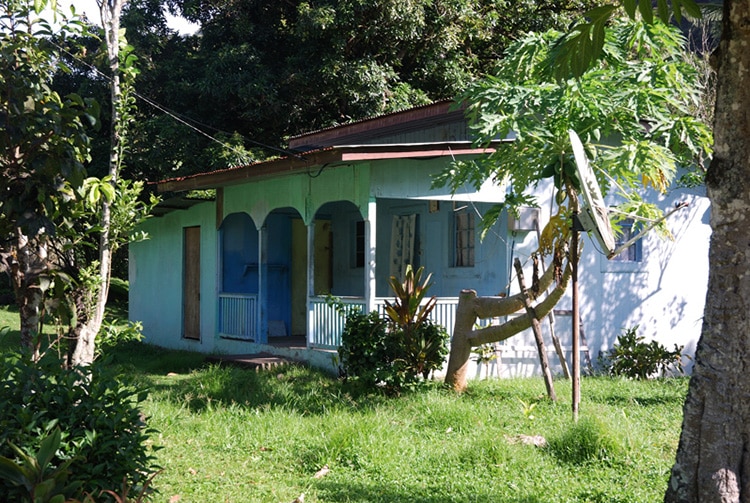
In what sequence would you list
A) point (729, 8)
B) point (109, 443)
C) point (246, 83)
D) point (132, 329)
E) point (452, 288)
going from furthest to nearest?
point (246, 83)
point (452, 288)
point (132, 329)
point (109, 443)
point (729, 8)

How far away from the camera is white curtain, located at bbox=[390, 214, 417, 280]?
43.5 feet

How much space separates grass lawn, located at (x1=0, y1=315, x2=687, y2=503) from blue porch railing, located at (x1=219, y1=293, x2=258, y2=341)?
2.96 m

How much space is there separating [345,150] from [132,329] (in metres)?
3.79

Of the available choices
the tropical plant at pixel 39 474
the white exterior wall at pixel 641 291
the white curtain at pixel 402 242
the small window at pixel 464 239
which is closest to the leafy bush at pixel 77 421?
the tropical plant at pixel 39 474

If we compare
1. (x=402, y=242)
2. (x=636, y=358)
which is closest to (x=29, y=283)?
(x=402, y=242)

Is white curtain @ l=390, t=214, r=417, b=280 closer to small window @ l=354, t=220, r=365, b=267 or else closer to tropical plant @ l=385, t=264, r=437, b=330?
small window @ l=354, t=220, r=365, b=267

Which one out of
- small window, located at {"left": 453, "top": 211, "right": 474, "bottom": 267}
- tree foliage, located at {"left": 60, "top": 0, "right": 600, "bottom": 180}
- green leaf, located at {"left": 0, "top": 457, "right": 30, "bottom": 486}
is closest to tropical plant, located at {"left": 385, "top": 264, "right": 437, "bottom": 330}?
small window, located at {"left": 453, "top": 211, "right": 474, "bottom": 267}

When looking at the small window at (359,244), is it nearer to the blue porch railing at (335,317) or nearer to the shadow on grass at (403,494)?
the blue porch railing at (335,317)

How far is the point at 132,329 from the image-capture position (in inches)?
278

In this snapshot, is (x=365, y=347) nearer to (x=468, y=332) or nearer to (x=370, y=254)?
(x=468, y=332)

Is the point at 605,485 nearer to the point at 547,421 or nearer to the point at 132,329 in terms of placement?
the point at 547,421

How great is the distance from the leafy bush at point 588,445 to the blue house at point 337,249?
→ 3570mm

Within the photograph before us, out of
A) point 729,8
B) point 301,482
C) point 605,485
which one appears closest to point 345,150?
point 301,482

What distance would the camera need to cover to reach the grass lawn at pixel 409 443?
6.16 metres
